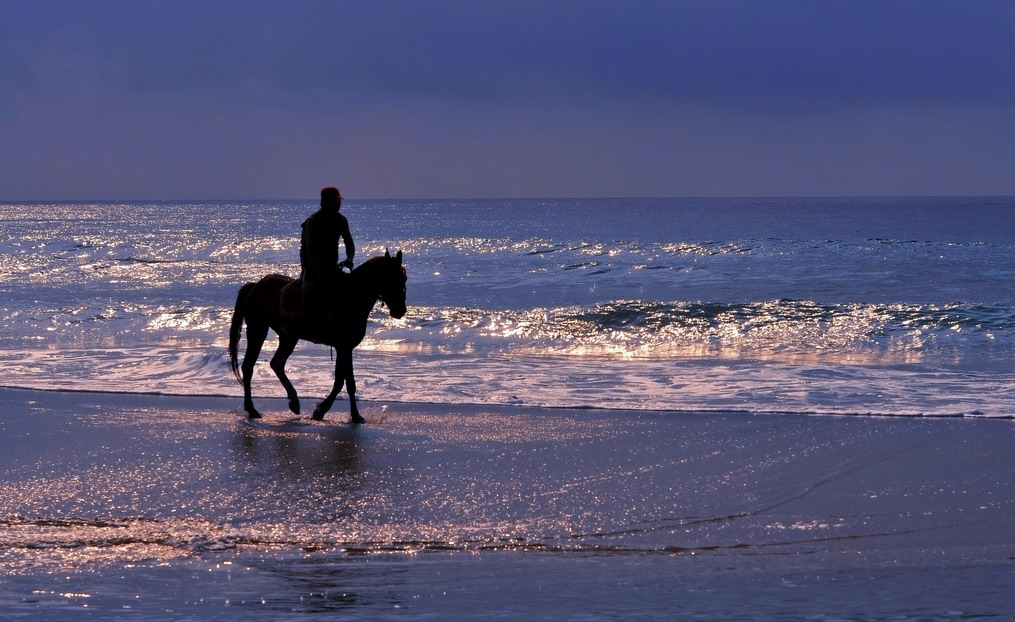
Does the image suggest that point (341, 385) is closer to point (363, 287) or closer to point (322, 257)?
point (363, 287)

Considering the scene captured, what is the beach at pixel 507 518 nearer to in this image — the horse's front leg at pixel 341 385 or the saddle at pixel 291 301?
the horse's front leg at pixel 341 385

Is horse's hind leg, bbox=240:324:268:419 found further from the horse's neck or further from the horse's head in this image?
the horse's head

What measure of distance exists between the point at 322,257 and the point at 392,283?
666mm

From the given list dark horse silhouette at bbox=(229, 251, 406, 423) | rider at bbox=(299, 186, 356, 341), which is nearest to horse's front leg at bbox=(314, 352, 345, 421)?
dark horse silhouette at bbox=(229, 251, 406, 423)

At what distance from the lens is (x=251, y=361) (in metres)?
10.5

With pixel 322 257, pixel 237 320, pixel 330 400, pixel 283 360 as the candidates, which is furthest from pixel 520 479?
pixel 237 320

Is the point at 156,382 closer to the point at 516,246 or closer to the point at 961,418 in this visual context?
the point at 961,418

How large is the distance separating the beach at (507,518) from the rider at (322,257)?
107 cm

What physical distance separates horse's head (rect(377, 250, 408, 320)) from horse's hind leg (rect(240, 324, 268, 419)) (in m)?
1.54

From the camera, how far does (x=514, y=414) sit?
33.6ft

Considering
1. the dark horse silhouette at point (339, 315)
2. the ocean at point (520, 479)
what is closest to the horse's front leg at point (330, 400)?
the dark horse silhouette at point (339, 315)

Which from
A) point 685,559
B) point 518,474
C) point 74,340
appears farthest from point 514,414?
point 74,340

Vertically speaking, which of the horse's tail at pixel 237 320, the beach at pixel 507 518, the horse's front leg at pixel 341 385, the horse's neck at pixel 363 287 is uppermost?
the horse's neck at pixel 363 287

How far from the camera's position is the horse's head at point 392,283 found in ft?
32.0
